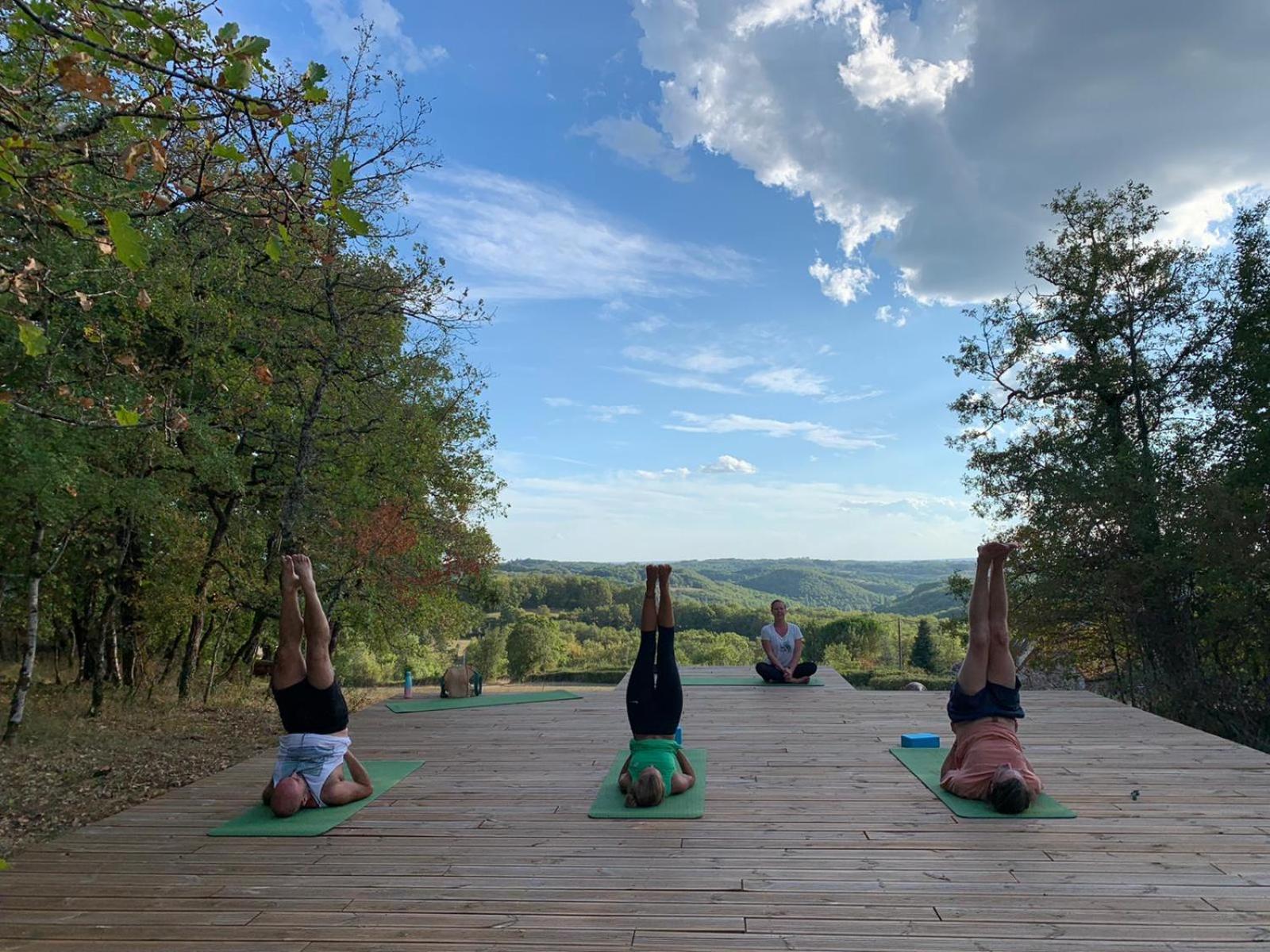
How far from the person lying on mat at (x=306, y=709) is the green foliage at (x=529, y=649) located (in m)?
23.6

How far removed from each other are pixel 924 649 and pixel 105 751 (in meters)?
24.2

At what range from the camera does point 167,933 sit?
97.1 inches

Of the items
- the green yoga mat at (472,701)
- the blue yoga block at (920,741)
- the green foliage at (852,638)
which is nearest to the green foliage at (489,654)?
the green foliage at (852,638)

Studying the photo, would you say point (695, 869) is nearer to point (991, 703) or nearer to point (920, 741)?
point (991, 703)

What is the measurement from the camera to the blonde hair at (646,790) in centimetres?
366

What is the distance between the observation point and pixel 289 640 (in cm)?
366

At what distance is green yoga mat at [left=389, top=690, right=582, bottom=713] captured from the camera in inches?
267

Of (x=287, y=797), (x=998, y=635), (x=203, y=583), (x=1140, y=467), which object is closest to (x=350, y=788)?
(x=287, y=797)

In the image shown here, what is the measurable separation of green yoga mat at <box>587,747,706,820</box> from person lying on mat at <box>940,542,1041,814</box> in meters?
1.32

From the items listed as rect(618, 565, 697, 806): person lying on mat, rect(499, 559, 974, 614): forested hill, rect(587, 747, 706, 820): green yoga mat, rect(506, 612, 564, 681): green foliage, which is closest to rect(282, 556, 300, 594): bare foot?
rect(618, 565, 697, 806): person lying on mat

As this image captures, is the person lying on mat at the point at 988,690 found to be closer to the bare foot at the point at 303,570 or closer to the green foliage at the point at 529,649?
the bare foot at the point at 303,570

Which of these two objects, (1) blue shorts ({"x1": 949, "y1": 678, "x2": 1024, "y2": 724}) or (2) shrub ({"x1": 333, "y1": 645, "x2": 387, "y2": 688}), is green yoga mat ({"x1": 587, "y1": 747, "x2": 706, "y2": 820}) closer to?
(1) blue shorts ({"x1": 949, "y1": 678, "x2": 1024, "y2": 724})

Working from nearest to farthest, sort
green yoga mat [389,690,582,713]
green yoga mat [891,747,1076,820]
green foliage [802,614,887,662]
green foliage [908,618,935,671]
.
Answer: green yoga mat [891,747,1076,820] → green yoga mat [389,690,582,713] → green foliage [908,618,935,671] → green foliage [802,614,887,662]

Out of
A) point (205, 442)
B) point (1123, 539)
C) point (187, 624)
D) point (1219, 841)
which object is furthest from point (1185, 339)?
point (187, 624)
